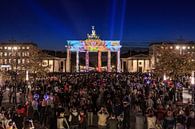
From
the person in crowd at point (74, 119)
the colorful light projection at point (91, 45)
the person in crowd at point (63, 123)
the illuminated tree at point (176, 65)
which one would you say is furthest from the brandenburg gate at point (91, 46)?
the person in crowd at point (63, 123)

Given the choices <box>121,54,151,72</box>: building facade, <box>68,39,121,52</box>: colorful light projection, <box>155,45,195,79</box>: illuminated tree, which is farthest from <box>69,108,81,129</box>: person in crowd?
<box>121,54,151,72</box>: building facade

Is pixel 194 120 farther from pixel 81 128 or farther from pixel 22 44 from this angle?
pixel 22 44

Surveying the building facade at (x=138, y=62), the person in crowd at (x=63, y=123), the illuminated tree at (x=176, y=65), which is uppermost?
the building facade at (x=138, y=62)

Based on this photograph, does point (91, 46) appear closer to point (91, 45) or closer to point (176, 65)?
point (91, 45)

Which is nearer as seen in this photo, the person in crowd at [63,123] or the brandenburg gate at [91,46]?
the person in crowd at [63,123]

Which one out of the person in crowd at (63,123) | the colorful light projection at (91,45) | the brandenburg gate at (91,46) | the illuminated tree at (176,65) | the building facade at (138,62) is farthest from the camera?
the building facade at (138,62)

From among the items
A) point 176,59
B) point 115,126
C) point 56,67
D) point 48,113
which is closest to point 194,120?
point 115,126

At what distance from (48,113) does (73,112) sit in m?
3.75

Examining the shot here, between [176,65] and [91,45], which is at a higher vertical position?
[91,45]

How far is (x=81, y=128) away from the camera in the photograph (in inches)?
763

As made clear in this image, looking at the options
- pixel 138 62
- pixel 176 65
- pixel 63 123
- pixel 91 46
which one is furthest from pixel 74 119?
pixel 138 62

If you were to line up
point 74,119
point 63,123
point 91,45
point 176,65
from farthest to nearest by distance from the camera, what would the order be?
point 91,45, point 176,65, point 74,119, point 63,123

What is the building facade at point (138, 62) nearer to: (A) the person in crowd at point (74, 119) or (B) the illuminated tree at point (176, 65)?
(B) the illuminated tree at point (176, 65)

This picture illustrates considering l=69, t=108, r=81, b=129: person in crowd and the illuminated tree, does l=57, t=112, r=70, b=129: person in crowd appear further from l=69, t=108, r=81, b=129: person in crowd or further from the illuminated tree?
the illuminated tree
